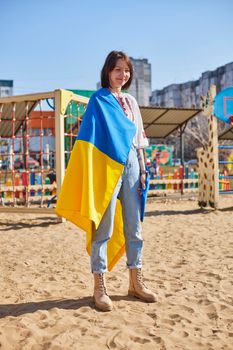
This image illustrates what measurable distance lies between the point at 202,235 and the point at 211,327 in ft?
11.5

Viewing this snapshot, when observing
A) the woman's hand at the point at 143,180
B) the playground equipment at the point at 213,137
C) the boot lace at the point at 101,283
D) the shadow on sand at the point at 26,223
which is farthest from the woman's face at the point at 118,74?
the playground equipment at the point at 213,137

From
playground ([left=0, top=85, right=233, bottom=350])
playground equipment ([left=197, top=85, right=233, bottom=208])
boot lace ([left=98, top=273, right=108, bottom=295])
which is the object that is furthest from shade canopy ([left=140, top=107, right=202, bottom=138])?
boot lace ([left=98, top=273, right=108, bottom=295])

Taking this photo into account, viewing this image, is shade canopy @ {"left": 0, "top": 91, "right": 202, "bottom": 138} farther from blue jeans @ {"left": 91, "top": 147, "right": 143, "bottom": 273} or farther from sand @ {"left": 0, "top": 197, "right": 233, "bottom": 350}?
blue jeans @ {"left": 91, "top": 147, "right": 143, "bottom": 273}

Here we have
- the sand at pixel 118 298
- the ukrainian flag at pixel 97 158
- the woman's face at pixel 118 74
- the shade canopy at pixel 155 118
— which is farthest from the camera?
the shade canopy at pixel 155 118

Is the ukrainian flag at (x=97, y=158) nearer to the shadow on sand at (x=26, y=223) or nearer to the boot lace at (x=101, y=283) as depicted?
the boot lace at (x=101, y=283)

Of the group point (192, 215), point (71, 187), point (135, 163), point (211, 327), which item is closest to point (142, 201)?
point (135, 163)

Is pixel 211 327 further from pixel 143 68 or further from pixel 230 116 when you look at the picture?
pixel 143 68

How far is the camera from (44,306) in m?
2.81

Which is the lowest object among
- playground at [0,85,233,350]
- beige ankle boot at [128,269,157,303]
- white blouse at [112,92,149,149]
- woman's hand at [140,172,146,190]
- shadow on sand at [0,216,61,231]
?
shadow on sand at [0,216,61,231]

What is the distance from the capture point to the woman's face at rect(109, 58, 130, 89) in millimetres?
2771

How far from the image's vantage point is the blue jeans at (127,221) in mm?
2684

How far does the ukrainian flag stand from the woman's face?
0.15 m

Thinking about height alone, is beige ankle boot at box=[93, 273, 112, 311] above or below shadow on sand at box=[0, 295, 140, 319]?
above

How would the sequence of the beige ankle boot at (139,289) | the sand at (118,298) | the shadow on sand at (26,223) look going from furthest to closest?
1. the shadow on sand at (26,223)
2. the beige ankle boot at (139,289)
3. the sand at (118,298)
